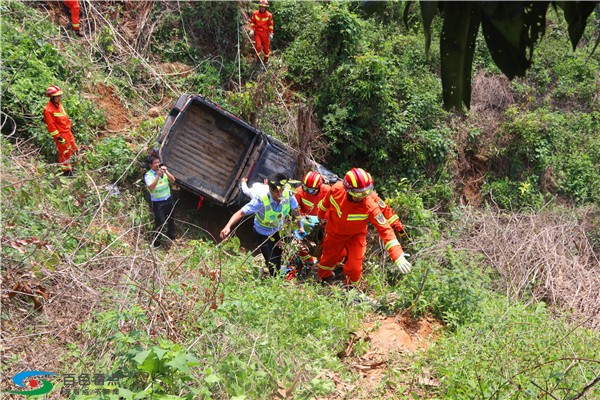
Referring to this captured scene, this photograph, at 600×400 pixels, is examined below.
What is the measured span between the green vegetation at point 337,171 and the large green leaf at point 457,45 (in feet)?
0.91

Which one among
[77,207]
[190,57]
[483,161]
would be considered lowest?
[483,161]

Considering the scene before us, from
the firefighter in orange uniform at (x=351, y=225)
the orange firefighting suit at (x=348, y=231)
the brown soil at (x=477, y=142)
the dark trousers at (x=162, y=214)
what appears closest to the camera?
the firefighter in orange uniform at (x=351, y=225)

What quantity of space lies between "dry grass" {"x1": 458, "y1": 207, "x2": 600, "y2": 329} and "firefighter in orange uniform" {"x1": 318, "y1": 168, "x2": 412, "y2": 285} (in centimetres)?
158

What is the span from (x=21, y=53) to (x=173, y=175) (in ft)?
10.0

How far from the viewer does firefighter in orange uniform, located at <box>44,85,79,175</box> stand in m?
7.44

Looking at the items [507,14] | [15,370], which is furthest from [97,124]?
[507,14]

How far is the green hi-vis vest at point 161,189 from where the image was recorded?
7.22 metres

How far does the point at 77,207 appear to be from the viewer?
23.0 ft

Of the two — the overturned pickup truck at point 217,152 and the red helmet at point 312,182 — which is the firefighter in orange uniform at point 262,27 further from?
the red helmet at point 312,182

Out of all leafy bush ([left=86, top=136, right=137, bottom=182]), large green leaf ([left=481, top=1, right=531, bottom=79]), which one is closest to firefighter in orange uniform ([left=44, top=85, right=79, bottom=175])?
leafy bush ([left=86, top=136, right=137, bottom=182])

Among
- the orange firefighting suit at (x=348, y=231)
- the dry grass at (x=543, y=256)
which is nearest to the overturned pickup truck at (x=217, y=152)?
the orange firefighting suit at (x=348, y=231)

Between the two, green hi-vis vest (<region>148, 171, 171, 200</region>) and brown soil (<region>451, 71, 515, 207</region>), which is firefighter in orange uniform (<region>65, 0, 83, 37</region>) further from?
brown soil (<region>451, 71, 515, 207</region>)

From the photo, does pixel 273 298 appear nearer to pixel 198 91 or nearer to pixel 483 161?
pixel 198 91

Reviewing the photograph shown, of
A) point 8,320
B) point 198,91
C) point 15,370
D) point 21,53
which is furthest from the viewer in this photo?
point 198,91
